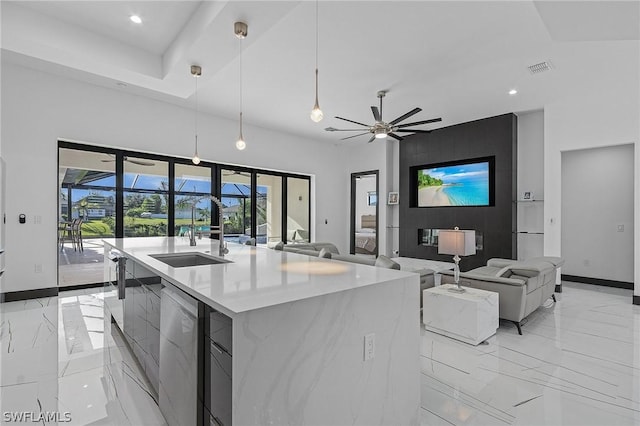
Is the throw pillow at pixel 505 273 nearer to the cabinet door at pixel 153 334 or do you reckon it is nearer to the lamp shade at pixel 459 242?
the lamp shade at pixel 459 242

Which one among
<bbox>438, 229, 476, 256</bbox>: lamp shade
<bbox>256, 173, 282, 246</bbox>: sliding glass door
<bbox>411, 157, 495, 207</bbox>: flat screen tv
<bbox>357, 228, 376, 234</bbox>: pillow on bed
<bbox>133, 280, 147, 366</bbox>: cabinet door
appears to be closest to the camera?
<bbox>133, 280, 147, 366</bbox>: cabinet door

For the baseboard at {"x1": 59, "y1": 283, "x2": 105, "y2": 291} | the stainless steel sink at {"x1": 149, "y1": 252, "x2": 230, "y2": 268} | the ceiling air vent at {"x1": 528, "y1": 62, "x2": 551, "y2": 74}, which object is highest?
the ceiling air vent at {"x1": 528, "y1": 62, "x2": 551, "y2": 74}

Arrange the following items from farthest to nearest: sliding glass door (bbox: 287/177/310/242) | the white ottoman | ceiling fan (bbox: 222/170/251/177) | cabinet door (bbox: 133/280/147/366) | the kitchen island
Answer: sliding glass door (bbox: 287/177/310/242)
ceiling fan (bbox: 222/170/251/177)
the white ottoman
cabinet door (bbox: 133/280/147/366)
the kitchen island

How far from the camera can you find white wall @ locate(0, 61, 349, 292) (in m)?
4.28

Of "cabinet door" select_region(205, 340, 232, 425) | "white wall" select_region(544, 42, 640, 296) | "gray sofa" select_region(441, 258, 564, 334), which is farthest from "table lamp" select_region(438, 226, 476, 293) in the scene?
"cabinet door" select_region(205, 340, 232, 425)

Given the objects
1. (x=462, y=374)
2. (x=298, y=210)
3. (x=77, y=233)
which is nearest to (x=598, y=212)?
(x=462, y=374)

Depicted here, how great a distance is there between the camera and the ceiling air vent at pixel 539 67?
4070 mm

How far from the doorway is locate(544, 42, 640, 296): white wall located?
409 cm

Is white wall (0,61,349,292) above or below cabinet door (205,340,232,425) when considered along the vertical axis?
above

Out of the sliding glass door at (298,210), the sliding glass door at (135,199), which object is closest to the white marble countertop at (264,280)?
the sliding glass door at (135,199)

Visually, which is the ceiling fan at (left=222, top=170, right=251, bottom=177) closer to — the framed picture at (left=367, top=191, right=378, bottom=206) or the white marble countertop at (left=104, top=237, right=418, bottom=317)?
the framed picture at (left=367, top=191, right=378, bottom=206)

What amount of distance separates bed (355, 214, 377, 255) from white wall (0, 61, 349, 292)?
4540 mm

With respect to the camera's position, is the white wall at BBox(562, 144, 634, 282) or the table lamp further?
the white wall at BBox(562, 144, 634, 282)

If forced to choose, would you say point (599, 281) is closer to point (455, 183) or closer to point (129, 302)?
point (455, 183)
